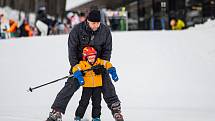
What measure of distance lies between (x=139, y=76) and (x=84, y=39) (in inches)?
172

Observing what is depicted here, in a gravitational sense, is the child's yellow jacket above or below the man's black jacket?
below

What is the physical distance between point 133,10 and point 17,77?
1715 centimetres

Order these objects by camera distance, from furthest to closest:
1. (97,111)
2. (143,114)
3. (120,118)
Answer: (143,114) → (97,111) → (120,118)

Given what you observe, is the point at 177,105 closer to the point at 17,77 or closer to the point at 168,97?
the point at 168,97

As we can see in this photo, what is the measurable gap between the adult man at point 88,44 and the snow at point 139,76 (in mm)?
840

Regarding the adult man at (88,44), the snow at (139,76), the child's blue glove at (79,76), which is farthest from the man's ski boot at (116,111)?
the snow at (139,76)

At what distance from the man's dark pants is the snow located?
0.83m

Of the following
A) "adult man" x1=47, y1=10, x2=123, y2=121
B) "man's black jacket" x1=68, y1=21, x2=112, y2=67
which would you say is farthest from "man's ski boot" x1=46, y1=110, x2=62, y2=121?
"man's black jacket" x1=68, y1=21, x2=112, y2=67

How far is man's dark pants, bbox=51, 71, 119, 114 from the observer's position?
6227 millimetres

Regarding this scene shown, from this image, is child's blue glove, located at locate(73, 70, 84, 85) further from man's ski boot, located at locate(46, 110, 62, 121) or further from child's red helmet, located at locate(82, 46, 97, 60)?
man's ski boot, located at locate(46, 110, 62, 121)

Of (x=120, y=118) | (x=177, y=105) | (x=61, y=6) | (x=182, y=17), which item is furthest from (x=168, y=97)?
(x=61, y=6)

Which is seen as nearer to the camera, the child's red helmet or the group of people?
the child's red helmet

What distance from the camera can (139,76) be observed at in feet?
34.1

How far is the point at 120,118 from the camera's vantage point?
20.4 ft
